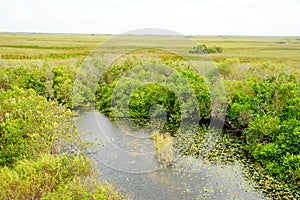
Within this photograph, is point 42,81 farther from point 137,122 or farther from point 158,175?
point 158,175

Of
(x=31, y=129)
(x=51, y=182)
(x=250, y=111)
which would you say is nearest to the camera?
(x=51, y=182)

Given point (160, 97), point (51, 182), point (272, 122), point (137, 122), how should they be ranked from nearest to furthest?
point (51, 182), point (272, 122), point (137, 122), point (160, 97)

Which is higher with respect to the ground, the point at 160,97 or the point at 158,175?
the point at 160,97

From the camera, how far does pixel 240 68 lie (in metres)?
34.4

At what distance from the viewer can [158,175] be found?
1561 cm

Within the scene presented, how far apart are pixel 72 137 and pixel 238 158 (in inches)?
382

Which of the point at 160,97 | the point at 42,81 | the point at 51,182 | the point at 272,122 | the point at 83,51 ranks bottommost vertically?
the point at 51,182

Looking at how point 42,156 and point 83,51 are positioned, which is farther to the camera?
point 83,51

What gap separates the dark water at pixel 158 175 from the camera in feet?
45.5

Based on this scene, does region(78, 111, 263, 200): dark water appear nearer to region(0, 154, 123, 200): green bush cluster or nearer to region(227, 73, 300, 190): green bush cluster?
region(227, 73, 300, 190): green bush cluster

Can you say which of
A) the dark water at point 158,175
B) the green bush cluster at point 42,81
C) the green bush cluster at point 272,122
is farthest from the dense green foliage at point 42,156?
the green bush cluster at point 42,81

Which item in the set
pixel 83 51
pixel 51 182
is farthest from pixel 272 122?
pixel 83 51

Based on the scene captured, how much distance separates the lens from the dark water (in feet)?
45.5

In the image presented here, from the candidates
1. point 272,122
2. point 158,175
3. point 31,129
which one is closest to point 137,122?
point 158,175
